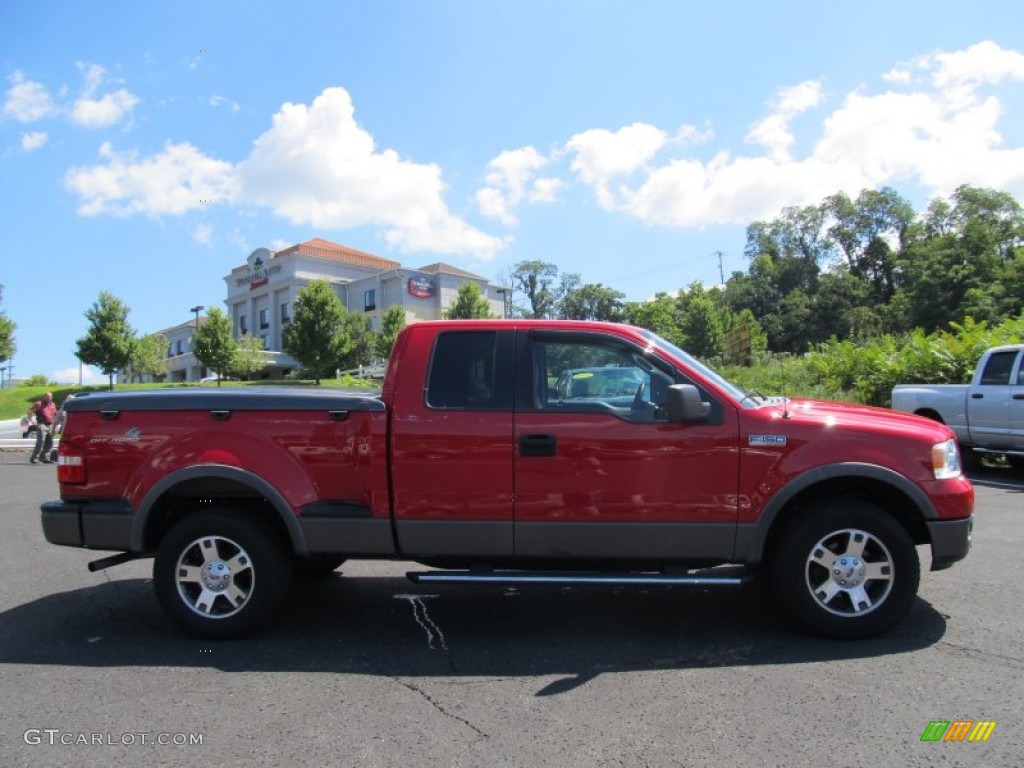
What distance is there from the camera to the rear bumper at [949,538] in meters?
4.05

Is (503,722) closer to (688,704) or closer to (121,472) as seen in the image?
(688,704)

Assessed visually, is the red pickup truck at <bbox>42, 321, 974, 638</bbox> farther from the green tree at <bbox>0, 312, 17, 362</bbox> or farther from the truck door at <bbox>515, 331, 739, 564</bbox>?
the green tree at <bbox>0, 312, 17, 362</bbox>

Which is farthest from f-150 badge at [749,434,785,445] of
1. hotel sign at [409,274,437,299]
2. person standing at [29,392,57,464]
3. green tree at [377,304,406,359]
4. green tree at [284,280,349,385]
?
hotel sign at [409,274,437,299]

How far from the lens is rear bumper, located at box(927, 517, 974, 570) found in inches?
159

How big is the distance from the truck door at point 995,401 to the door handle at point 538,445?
9129 millimetres

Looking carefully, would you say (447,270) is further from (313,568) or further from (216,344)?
(313,568)

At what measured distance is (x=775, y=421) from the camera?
13.5ft

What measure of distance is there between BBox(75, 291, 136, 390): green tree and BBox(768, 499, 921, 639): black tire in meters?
50.0

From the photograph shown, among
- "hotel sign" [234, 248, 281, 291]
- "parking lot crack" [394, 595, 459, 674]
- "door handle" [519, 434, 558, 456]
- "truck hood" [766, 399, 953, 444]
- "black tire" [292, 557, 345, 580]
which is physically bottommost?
"parking lot crack" [394, 595, 459, 674]

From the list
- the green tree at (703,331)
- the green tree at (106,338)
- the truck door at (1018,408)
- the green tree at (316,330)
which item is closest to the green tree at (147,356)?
A: the green tree at (106,338)

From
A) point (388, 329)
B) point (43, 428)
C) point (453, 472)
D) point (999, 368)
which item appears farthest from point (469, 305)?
point (453, 472)

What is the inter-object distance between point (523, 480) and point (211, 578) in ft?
6.63

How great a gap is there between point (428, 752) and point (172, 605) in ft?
7.10

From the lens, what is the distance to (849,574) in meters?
4.06
